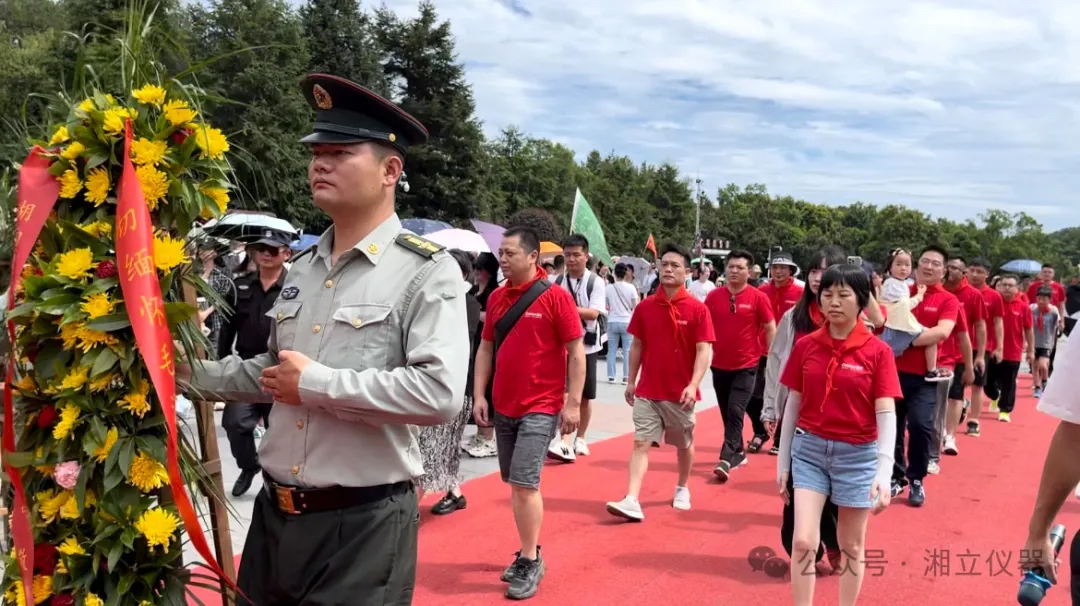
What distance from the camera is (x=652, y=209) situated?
63.8 meters

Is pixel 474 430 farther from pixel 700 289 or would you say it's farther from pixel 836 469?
pixel 700 289

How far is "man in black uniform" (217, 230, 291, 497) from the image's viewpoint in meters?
5.71

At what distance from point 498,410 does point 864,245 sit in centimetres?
9868

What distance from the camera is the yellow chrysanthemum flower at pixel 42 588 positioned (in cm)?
233

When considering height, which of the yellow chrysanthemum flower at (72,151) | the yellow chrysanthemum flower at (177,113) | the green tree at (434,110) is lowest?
the yellow chrysanthemum flower at (72,151)

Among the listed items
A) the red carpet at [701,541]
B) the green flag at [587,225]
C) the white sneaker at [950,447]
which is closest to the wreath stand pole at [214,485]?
the red carpet at [701,541]

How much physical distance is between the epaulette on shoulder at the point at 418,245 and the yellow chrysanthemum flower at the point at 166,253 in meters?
0.60

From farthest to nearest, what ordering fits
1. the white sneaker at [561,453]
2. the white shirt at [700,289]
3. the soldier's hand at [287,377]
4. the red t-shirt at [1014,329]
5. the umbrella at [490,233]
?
the white shirt at [700,289]
the umbrella at [490,233]
the red t-shirt at [1014,329]
the white sneaker at [561,453]
the soldier's hand at [287,377]

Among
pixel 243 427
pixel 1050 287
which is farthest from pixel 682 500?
pixel 1050 287

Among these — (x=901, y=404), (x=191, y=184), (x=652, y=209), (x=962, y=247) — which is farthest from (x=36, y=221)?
(x=962, y=247)

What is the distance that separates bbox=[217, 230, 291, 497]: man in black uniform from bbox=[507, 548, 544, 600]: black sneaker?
2219mm

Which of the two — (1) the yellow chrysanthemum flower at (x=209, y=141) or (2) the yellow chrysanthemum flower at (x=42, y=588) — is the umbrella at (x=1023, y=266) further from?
(2) the yellow chrysanthemum flower at (x=42, y=588)

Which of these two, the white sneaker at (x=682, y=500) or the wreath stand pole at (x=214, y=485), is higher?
the wreath stand pole at (x=214, y=485)

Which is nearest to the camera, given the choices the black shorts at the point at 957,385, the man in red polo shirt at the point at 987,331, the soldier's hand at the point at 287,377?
the soldier's hand at the point at 287,377
